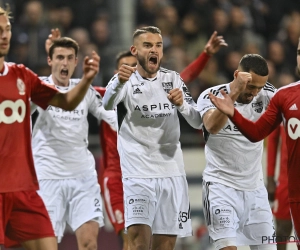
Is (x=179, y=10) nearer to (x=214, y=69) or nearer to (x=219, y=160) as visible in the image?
(x=214, y=69)

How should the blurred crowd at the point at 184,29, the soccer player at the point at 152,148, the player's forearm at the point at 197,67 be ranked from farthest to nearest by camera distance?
1. the blurred crowd at the point at 184,29
2. the player's forearm at the point at 197,67
3. the soccer player at the point at 152,148

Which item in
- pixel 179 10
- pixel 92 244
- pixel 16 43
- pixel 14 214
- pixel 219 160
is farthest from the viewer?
pixel 179 10

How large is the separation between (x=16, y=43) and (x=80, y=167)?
4908 mm

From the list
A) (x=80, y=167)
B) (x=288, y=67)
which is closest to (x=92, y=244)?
(x=80, y=167)

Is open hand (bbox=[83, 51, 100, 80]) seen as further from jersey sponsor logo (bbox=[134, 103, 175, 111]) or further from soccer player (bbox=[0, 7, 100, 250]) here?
jersey sponsor logo (bbox=[134, 103, 175, 111])

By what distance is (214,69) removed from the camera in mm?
13523

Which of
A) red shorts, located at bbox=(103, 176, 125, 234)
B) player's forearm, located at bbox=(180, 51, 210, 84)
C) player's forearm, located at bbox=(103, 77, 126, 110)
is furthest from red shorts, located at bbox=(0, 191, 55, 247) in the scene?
red shorts, located at bbox=(103, 176, 125, 234)

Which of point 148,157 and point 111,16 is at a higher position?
point 111,16

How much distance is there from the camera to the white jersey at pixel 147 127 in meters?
7.38

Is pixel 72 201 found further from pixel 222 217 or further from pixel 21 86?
pixel 21 86

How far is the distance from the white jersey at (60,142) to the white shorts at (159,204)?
130cm

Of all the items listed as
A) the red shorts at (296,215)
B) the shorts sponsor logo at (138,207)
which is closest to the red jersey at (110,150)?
the shorts sponsor logo at (138,207)

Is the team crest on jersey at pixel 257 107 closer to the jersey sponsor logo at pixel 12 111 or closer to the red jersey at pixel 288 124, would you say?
the red jersey at pixel 288 124

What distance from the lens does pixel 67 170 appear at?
8594mm
